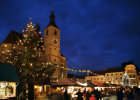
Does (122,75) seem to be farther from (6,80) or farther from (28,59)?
(6,80)

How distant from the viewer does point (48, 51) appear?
50.6 m

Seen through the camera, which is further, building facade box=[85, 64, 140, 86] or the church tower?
building facade box=[85, 64, 140, 86]

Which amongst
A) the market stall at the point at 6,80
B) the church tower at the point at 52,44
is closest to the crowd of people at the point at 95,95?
the market stall at the point at 6,80

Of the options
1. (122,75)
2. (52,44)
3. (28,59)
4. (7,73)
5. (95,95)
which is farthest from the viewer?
(122,75)

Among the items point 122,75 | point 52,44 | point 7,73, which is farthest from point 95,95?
point 122,75

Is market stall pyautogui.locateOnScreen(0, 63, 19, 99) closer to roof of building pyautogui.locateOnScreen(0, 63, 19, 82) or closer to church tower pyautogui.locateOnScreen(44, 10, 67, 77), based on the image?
roof of building pyautogui.locateOnScreen(0, 63, 19, 82)

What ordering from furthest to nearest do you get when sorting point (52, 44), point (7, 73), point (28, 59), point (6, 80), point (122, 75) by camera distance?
point (122, 75)
point (52, 44)
point (28, 59)
point (7, 73)
point (6, 80)

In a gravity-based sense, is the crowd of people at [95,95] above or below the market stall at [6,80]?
below


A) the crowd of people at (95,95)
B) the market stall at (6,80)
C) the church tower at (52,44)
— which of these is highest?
the church tower at (52,44)

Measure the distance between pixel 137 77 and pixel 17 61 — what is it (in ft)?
193

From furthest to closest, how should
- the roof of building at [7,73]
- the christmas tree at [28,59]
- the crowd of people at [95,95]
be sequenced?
1. the christmas tree at [28,59]
2. the crowd of people at [95,95]
3. the roof of building at [7,73]

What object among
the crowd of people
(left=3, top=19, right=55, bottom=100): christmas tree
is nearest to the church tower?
the crowd of people

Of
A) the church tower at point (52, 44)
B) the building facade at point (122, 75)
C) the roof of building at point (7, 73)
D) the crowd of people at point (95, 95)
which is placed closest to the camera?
the roof of building at point (7, 73)

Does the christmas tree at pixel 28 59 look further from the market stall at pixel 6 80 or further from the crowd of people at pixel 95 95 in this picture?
the crowd of people at pixel 95 95
